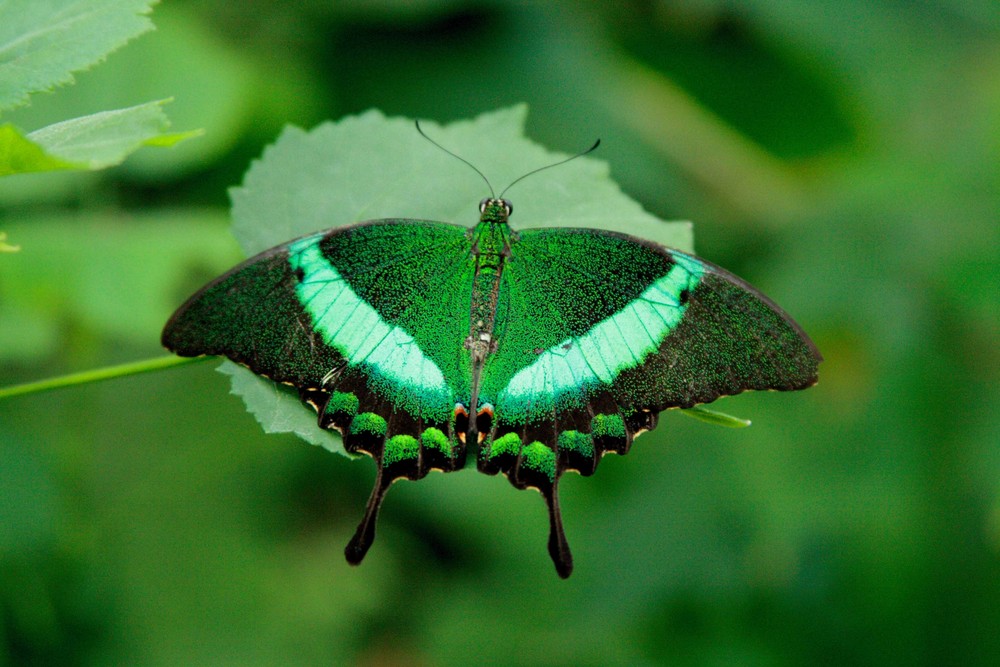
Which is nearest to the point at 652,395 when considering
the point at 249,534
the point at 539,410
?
the point at 539,410

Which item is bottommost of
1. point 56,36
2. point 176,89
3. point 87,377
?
point 176,89

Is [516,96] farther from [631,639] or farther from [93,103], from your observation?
[631,639]

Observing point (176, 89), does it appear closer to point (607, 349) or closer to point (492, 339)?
point (492, 339)

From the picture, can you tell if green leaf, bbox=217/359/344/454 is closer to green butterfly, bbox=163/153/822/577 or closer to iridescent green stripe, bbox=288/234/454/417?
green butterfly, bbox=163/153/822/577

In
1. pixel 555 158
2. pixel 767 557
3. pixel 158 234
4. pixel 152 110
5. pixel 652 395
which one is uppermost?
pixel 152 110

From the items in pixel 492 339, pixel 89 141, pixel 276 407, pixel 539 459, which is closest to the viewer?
pixel 89 141

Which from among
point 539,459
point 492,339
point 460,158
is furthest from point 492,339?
point 460,158
